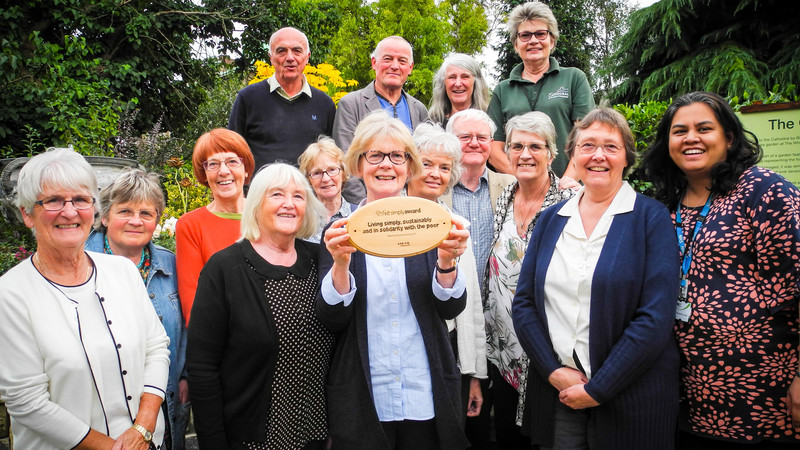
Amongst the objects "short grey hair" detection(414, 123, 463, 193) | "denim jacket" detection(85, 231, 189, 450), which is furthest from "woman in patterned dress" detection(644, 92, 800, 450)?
"denim jacket" detection(85, 231, 189, 450)

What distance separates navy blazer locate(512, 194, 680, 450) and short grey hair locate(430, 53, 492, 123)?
99.5 inches

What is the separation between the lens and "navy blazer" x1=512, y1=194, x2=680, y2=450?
2.33 m

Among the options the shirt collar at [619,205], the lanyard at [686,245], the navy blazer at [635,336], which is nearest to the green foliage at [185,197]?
the shirt collar at [619,205]

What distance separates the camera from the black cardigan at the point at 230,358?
2359 millimetres

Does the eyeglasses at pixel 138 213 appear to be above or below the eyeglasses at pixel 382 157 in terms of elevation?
below

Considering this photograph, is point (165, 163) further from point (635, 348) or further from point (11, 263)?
point (635, 348)

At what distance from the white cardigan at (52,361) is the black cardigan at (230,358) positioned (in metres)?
0.30

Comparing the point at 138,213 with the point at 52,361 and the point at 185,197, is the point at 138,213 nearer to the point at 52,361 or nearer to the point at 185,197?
the point at 52,361

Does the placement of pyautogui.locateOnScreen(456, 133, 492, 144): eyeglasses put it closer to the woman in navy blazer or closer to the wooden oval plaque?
the woman in navy blazer

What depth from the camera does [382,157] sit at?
102 inches

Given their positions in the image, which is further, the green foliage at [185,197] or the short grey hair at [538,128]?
the green foliage at [185,197]

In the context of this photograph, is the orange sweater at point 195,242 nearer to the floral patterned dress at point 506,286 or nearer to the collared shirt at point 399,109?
the floral patterned dress at point 506,286

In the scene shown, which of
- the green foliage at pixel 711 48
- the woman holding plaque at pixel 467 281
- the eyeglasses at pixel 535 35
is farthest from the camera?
the green foliage at pixel 711 48

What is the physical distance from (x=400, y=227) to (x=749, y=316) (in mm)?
1666
